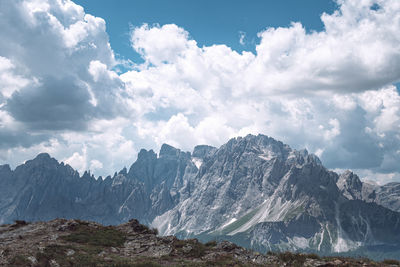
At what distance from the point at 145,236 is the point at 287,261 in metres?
22.7

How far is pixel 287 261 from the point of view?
41.5m

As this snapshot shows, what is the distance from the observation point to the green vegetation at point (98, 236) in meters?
50.1

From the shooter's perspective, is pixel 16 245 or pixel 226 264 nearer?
pixel 226 264

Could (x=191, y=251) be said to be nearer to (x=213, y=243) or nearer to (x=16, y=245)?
(x=213, y=243)

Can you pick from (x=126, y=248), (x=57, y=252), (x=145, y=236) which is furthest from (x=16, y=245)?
(x=145, y=236)

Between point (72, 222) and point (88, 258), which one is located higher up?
point (72, 222)

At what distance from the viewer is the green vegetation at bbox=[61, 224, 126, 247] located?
5006cm

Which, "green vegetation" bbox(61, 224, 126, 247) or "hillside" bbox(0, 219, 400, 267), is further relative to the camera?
"green vegetation" bbox(61, 224, 126, 247)

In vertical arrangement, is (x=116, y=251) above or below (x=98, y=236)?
below

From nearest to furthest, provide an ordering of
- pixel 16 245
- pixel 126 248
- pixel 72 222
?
pixel 16 245 < pixel 126 248 < pixel 72 222

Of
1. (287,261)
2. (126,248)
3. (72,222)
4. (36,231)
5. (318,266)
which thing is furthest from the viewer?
(72,222)

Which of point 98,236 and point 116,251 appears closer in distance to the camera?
point 116,251

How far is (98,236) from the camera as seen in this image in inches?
2052

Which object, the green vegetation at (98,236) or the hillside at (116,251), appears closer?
the hillside at (116,251)
